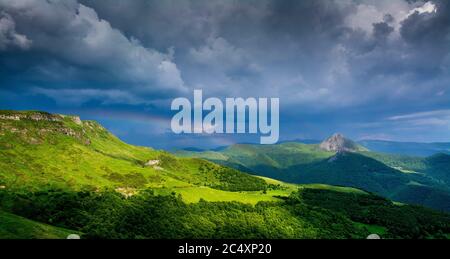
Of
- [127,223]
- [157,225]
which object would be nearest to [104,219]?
[127,223]

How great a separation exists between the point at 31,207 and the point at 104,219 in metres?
42.8
